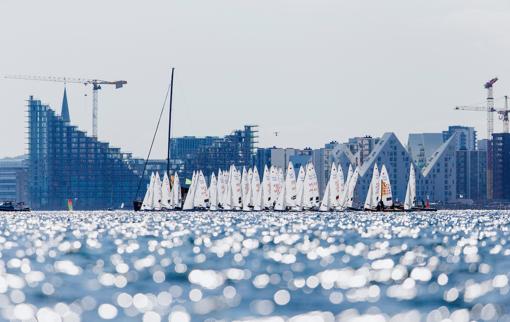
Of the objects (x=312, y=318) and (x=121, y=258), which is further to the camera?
(x=121, y=258)

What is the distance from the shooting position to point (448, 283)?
61.2 metres

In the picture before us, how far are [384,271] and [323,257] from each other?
12566 millimetres

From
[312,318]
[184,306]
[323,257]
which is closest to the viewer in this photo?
[312,318]

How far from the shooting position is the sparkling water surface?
49.4 m

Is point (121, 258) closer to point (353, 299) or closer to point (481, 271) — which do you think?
point (481, 271)

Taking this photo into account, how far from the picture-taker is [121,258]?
81.2 m

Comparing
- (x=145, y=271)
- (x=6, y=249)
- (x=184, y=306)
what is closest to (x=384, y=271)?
(x=145, y=271)

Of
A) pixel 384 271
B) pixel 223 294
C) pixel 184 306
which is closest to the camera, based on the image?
pixel 184 306

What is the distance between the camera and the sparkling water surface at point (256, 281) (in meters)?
49.4

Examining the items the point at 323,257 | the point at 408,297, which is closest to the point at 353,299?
the point at 408,297

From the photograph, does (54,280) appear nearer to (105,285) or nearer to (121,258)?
(105,285)

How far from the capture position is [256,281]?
62219 millimetres

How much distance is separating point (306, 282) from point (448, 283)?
226 inches

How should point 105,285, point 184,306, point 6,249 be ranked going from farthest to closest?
point 6,249, point 105,285, point 184,306
